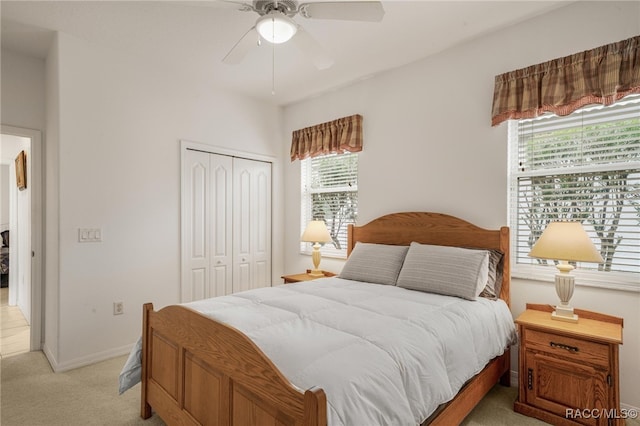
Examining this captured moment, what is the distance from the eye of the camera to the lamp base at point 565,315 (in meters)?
2.10

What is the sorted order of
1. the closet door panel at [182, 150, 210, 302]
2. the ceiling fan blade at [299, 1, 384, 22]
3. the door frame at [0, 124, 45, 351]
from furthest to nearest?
the closet door panel at [182, 150, 210, 302] → the door frame at [0, 124, 45, 351] → the ceiling fan blade at [299, 1, 384, 22]

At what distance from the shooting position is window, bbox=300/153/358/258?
3.85 metres

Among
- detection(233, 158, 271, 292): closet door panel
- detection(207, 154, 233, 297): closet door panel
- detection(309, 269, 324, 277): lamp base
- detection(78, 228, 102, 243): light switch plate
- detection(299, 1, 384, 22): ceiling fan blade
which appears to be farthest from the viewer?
detection(233, 158, 271, 292): closet door panel

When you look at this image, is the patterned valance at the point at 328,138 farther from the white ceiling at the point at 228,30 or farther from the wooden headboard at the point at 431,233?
the wooden headboard at the point at 431,233

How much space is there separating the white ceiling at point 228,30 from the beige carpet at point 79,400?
2653mm

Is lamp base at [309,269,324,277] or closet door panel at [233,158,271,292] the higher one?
closet door panel at [233,158,271,292]

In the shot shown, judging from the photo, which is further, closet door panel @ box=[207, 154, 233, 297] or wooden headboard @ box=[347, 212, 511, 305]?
closet door panel @ box=[207, 154, 233, 297]

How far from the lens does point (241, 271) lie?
4.06 meters

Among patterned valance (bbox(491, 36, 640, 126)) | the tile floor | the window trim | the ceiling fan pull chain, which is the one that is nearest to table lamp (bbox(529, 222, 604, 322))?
the window trim

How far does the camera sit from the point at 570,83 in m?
2.31

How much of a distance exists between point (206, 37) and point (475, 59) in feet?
7.39

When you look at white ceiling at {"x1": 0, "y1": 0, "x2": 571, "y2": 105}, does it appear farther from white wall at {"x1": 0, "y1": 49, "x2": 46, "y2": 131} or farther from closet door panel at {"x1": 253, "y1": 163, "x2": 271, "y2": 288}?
closet door panel at {"x1": 253, "y1": 163, "x2": 271, "y2": 288}

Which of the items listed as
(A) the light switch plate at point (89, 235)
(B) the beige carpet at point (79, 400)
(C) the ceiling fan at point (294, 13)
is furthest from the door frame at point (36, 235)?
(C) the ceiling fan at point (294, 13)

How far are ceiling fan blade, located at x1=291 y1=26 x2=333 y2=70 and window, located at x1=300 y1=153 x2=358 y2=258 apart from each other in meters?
1.59
